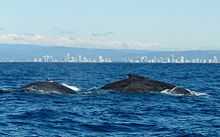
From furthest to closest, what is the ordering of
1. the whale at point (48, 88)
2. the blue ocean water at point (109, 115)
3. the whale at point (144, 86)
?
the whale at point (144, 86) → the whale at point (48, 88) → the blue ocean water at point (109, 115)

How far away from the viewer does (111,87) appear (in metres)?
49.6

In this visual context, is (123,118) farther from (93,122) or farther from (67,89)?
(67,89)

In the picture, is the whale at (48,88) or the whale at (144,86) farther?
the whale at (144,86)

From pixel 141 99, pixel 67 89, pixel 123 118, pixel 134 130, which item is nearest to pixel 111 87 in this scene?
pixel 67 89

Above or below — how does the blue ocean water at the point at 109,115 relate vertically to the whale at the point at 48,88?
below

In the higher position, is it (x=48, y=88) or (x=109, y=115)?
(x=48, y=88)

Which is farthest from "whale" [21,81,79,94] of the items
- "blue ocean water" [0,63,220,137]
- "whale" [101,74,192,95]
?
"whale" [101,74,192,95]

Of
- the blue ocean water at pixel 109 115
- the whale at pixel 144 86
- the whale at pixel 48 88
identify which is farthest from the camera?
the whale at pixel 144 86

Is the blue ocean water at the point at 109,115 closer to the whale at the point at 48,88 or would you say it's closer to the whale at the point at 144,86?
the whale at the point at 48,88

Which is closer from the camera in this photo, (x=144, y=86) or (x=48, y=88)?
(x=48, y=88)

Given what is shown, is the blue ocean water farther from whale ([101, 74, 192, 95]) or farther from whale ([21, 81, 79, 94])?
whale ([101, 74, 192, 95])

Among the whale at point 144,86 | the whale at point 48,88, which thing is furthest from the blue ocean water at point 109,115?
the whale at point 144,86

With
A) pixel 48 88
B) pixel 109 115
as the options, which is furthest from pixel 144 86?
pixel 109 115

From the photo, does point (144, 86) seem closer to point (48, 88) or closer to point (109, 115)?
point (48, 88)
